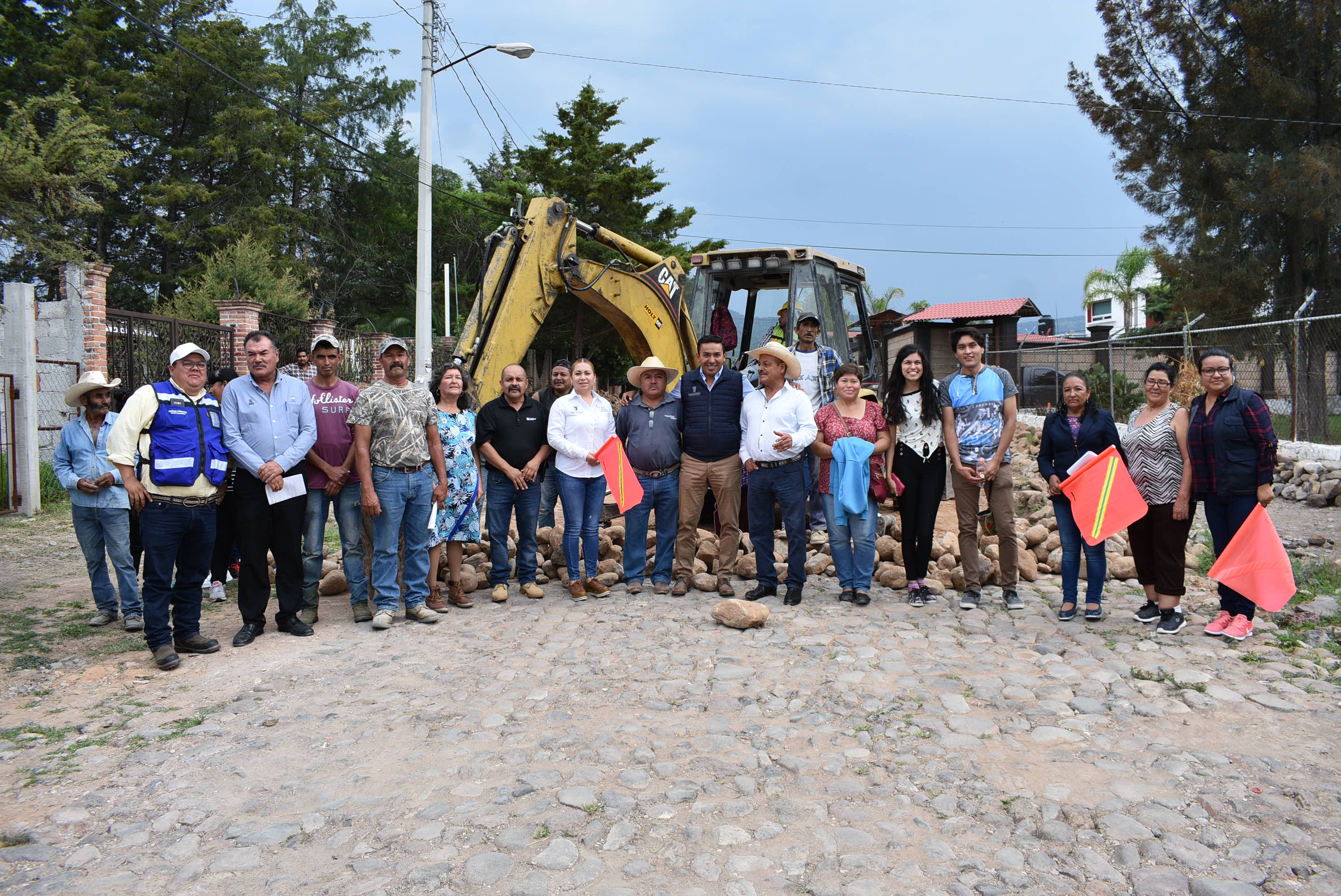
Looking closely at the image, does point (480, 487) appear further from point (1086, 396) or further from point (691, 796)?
point (1086, 396)

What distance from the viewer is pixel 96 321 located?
13.3 m

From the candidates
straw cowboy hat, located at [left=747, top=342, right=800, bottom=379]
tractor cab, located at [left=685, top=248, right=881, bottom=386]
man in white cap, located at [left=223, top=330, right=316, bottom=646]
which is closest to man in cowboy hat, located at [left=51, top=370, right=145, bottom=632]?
man in white cap, located at [left=223, top=330, right=316, bottom=646]

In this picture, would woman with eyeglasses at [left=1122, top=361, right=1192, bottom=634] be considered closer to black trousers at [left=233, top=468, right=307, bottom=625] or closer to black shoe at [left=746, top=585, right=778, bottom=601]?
black shoe at [left=746, top=585, right=778, bottom=601]

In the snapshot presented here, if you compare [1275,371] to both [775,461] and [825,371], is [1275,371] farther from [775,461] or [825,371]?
[775,461]

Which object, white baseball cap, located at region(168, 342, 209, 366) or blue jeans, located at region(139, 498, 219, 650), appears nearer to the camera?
blue jeans, located at region(139, 498, 219, 650)

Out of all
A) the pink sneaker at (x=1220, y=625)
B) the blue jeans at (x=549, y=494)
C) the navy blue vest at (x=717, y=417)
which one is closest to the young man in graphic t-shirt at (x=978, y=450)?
the pink sneaker at (x=1220, y=625)

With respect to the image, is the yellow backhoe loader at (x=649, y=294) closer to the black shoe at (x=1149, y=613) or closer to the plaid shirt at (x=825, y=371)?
the plaid shirt at (x=825, y=371)

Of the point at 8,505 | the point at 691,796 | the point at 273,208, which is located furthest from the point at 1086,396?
the point at 273,208

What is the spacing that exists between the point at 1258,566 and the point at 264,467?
6301 millimetres

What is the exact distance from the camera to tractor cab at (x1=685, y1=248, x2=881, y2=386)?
910 centimetres

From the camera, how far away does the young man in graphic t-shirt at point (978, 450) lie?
6547 mm

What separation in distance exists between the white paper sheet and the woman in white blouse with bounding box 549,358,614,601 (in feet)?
6.29

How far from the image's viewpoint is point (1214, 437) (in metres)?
5.77

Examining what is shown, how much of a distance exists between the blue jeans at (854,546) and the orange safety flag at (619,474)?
153 cm
